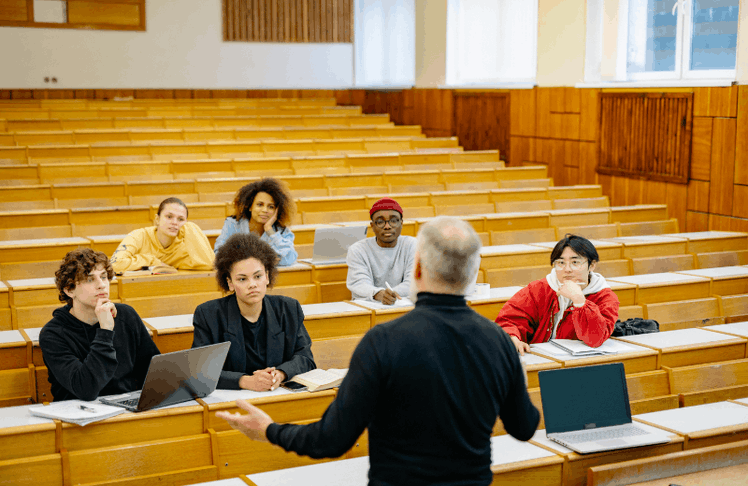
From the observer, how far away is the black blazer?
74.2 inches

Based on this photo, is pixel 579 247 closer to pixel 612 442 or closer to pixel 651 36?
pixel 612 442

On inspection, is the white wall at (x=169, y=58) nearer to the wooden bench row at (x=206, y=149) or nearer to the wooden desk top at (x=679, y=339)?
the wooden bench row at (x=206, y=149)

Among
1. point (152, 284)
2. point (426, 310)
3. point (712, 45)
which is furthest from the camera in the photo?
point (712, 45)

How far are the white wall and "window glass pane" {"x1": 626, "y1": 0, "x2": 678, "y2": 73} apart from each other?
12.4 feet

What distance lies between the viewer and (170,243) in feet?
9.50

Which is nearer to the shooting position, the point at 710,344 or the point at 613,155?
the point at 710,344

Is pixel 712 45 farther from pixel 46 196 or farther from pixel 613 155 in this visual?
pixel 46 196

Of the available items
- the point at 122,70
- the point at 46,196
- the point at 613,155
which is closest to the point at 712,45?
the point at 613,155

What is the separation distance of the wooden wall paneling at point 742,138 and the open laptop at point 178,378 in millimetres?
3210

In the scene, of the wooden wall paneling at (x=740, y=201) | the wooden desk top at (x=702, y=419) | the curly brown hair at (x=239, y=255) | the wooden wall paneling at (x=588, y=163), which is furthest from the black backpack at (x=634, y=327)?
the wooden wall paneling at (x=588, y=163)

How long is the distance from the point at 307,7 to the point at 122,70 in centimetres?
196

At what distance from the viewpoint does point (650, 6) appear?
4.79 metres

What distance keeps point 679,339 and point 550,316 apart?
0.41 m

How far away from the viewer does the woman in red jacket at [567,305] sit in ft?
6.83
